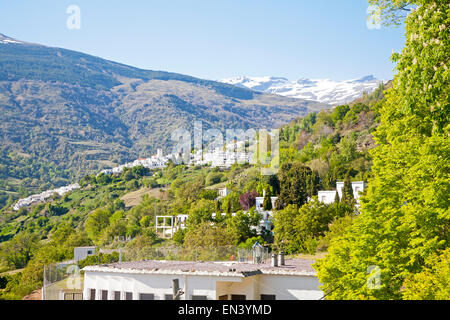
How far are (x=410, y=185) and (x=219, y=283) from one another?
8733 mm


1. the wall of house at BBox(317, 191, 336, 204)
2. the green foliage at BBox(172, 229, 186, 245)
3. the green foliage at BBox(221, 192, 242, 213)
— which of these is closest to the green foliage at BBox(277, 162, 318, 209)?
the wall of house at BBox(317, 191, 336, 204)

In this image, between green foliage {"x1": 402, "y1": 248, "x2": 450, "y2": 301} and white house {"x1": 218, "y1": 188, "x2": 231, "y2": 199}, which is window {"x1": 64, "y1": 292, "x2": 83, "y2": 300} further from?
white house {"x1": 218, "y1": 188, "x2": 231, "y2": 199}

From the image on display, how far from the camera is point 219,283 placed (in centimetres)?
1775

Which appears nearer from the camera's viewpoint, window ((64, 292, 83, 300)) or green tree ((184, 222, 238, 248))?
window ((64, 292, 83, 300))

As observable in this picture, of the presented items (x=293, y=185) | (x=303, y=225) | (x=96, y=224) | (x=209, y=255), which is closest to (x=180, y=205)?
(x=96, y=224)

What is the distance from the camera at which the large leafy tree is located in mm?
9117

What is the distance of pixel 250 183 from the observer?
67.9 meters

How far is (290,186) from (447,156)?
4365 centimetres

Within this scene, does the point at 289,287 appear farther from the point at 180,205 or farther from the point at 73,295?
the point at 180,205

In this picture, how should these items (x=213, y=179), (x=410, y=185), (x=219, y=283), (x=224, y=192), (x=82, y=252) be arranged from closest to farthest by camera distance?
(x=410, y=185) < (x=219, y=283) < (x=82, y=252) < (x=224, y=192) < (x=213, y=179)

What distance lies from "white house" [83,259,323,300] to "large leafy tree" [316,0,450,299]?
4294 millimetres
